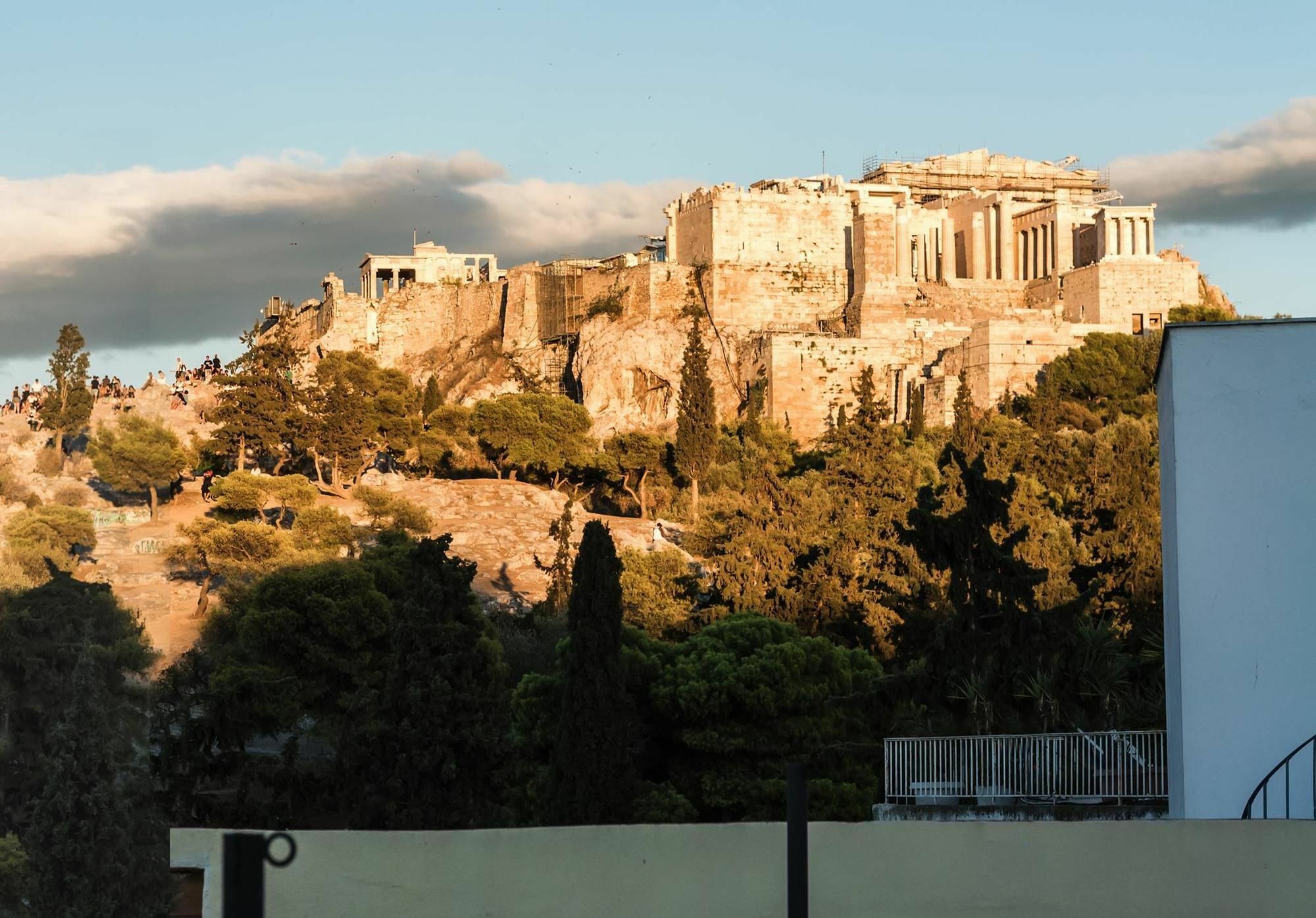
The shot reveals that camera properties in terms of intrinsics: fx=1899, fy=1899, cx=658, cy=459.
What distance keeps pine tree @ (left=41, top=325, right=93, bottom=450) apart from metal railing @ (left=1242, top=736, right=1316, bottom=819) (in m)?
55.4

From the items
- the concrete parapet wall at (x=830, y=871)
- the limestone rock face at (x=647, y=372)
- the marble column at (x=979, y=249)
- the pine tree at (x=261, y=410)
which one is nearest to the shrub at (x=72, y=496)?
the pine tree at (x=261, y=410)

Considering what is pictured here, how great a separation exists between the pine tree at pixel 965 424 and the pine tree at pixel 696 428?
626 cm

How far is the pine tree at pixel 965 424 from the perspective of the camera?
4260 cm

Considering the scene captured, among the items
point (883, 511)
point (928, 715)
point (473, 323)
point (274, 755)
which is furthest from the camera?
point (473, 323)

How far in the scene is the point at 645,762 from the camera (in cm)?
2509

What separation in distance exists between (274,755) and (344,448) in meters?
20.7

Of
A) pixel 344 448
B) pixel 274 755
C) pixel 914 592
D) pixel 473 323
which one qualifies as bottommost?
pixel 274 755

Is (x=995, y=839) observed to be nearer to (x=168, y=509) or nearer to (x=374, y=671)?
(x=374, y=671)

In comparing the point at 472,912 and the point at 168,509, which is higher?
the point at 168,509

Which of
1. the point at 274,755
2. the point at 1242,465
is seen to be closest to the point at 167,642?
the point at 274,755

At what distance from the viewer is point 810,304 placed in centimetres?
6212

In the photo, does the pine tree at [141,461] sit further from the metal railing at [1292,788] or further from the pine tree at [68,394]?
the metal railing at [1292,788]

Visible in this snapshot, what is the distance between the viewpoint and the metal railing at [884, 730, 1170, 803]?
47.1 feet

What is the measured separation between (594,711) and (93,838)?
22.7 feet
